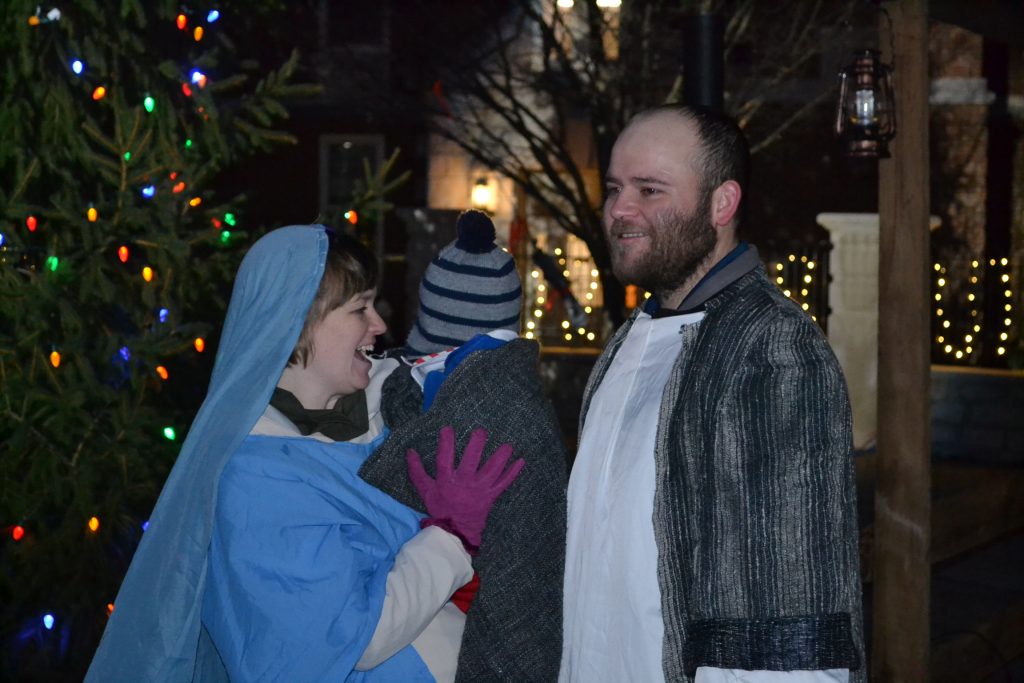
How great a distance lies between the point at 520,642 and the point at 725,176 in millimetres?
1190

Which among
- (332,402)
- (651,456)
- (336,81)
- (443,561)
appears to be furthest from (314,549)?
(336,81)

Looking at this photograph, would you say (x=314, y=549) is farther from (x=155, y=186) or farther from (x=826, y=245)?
(x=826, y=245)

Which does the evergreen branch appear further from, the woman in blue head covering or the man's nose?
the man's nose

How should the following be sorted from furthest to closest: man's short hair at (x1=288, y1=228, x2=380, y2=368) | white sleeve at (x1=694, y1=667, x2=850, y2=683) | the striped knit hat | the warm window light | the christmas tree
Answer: the warm window light
the christmas tree
the striped knit hat
man's short hair at (x1=288, y1=228, x2=380, y2=368)
white sleeve at (x1=694, y1=667, x2=850, y2=683)

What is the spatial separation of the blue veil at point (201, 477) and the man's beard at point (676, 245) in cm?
77

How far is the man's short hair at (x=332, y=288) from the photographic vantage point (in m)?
2.78

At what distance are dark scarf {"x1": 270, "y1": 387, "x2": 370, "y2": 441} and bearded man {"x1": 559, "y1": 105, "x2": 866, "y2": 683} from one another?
57 cm

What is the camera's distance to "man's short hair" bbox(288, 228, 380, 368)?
278 cm

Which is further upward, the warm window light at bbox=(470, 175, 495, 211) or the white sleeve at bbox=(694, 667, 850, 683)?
the warm window light at bbox=(470, 175, 495, 211)

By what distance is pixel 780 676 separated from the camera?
2256mm

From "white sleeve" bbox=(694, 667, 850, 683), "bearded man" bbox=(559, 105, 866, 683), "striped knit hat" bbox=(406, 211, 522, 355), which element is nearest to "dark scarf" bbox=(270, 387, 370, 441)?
"striped knit hat" bbox=(406, 211, 522, 355)

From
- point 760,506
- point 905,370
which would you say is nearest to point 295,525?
point 760,506

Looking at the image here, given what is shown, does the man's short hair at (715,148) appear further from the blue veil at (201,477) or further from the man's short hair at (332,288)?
the blue veil at (201,477)

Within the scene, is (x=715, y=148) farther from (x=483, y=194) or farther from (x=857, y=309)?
(x=483, y=194)
